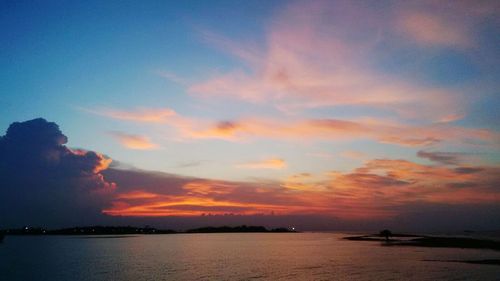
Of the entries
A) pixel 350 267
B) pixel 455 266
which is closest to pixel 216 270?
pixel 350 267

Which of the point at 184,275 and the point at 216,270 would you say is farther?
the point at 216,270

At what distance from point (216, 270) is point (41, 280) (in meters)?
24.6

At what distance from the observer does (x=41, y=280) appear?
53.8m

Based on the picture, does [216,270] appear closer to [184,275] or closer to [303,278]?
[184,275]

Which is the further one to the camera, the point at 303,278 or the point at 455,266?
the point at 455,266

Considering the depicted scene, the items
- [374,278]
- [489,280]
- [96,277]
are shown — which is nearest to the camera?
[489,280]

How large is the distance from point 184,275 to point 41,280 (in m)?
18.9

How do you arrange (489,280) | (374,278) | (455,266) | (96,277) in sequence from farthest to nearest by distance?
(455,266) < (96,277) < (374,278) < (489,280)

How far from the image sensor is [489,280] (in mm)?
46500

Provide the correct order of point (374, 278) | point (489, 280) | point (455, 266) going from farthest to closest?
point (455, 266)
point (374, 278)
point (489, 280)

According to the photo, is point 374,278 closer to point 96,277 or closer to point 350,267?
point 350,267

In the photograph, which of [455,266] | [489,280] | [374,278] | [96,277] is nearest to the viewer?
[489,280]

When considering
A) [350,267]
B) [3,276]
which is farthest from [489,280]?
[3,276]

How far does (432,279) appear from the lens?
161ft
